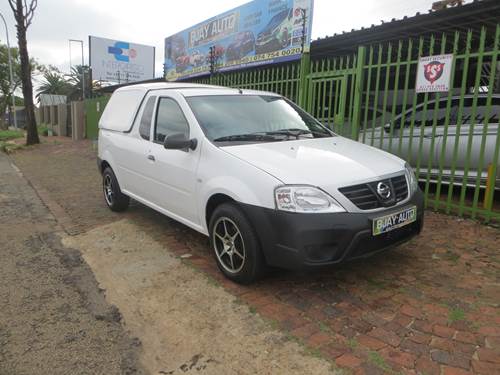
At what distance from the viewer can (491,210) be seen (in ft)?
17.2

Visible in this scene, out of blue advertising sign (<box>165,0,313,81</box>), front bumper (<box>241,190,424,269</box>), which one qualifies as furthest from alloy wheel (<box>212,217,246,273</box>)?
blue advertising sign (<box>165,0,313,81</box>)

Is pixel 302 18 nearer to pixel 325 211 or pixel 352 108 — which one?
pixel 352 108

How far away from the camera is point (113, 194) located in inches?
242

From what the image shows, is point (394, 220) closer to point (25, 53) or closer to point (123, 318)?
point (123, 318)

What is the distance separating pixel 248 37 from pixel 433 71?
728cm

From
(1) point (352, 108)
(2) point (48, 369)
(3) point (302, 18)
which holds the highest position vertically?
(3) point (302, 18)

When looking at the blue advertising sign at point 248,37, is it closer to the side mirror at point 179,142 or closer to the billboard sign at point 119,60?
the side mirror at point 179,142

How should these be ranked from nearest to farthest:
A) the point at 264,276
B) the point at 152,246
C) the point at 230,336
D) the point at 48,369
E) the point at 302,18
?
the point at 48,369
the point at 230,336
the point at 264,276
the point at 152,246
the point at 302,18

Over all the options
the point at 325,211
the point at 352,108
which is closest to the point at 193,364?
the point at 325,211

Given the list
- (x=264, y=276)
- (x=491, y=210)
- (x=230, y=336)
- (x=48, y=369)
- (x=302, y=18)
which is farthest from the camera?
(x=302, y=18)

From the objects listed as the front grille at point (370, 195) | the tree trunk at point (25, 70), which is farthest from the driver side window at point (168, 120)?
the tree trunk at point (25, 70)

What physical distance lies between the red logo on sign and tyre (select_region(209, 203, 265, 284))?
347 cm

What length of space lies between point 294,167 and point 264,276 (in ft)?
3.37

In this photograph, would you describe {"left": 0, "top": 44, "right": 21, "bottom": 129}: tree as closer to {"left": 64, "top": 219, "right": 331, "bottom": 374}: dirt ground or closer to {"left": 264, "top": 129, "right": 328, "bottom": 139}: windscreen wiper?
{"left": 64, "top": 219, "right": 331, "bottom": 374}: dirt ground
